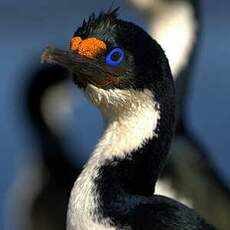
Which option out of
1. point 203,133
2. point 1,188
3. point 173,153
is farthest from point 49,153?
point 203,133

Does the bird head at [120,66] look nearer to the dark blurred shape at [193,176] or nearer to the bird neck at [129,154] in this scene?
the bird neck at [129,154]

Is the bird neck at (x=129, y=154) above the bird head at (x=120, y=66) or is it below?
below

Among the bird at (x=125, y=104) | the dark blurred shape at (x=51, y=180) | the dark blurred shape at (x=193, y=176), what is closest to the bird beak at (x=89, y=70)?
the bird at (x=125, y=104)

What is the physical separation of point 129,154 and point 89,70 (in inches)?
8.0

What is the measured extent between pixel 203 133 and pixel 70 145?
2337 mm

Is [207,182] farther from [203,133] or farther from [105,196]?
[203,133]

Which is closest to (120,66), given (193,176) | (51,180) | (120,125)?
(120,125)

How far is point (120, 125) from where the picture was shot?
3033 millimetres

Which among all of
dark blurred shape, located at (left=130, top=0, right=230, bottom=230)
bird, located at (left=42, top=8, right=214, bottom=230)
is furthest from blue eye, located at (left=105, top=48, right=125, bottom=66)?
dark blurred shape, located at (left=130, top=0, right=230, bottom=230)

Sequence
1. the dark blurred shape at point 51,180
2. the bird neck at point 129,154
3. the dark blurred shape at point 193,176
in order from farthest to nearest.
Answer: the dark blurred shape at point 51,180, the dark blurred shape at point 193,176, the bird neck at point 129,154

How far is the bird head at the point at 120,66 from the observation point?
118 inches

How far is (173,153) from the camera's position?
16.2 feet

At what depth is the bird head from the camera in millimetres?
3008

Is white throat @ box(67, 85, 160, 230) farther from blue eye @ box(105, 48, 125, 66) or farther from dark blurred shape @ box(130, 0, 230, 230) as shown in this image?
dark blurred shape @ box(130, 0, 230, 230)
